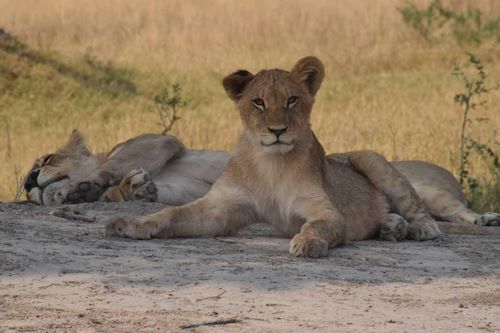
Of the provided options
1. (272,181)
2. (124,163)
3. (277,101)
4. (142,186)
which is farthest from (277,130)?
(124,163)

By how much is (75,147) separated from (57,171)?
41 cm

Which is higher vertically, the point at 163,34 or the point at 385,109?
the point at 163,34

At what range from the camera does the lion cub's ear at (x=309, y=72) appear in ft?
21.3

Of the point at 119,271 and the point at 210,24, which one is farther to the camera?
the point at 210,24

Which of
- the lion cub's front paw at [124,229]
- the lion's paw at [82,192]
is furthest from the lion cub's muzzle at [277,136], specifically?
the lion's paw at [82,192]

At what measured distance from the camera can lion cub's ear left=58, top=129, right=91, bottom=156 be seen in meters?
8.95

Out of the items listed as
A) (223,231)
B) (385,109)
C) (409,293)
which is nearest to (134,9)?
(385,109)

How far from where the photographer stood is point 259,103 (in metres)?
6.28

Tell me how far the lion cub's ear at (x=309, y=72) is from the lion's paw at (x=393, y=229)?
3.10 feet

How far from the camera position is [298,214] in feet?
20.9

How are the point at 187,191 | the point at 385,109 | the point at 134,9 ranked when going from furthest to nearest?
the point at 134,9 → the point at 385,109 → the point at 187,191

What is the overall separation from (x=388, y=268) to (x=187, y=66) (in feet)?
55.3

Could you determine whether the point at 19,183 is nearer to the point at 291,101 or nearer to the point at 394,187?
the point at 394,187

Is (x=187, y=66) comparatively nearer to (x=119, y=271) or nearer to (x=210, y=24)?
(x=210, y=24)
